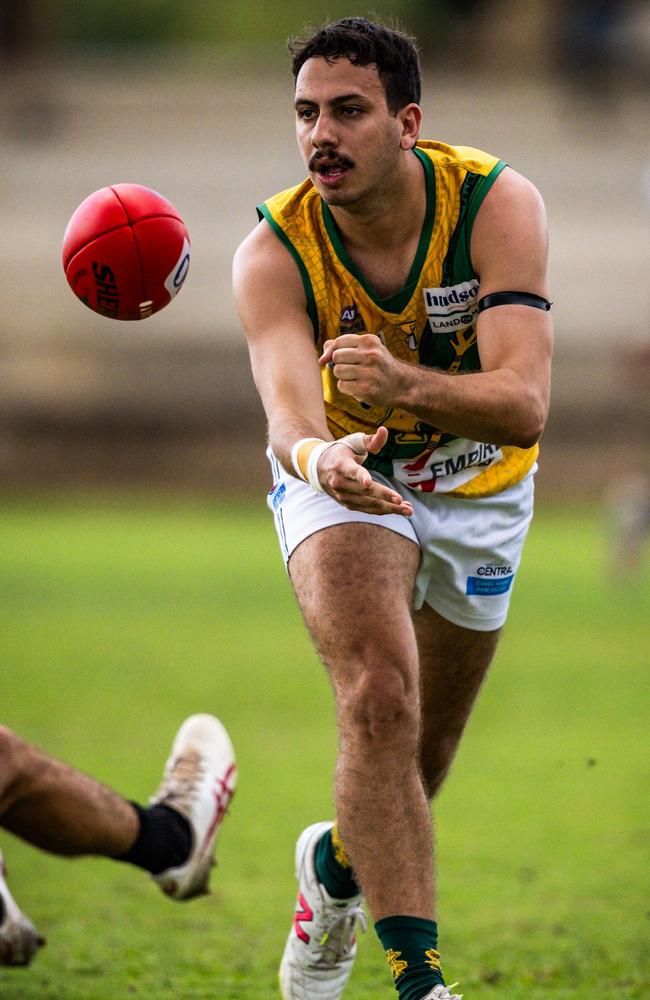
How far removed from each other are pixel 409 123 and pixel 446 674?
1.71m

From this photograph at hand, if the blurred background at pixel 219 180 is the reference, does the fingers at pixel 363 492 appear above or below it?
above

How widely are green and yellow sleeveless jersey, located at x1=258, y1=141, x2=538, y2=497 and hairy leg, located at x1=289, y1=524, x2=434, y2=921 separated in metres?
0.66

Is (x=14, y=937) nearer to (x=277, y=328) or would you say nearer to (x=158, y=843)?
(x=158, y=843)

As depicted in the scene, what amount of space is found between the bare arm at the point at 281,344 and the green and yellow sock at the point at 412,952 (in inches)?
45.0

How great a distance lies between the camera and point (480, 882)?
606 centimetres

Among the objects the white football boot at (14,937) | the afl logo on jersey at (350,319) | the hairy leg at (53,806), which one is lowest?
the white football boot at (14,937)

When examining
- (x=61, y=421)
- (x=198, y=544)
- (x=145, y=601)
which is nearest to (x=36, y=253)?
(x=61, y=421)

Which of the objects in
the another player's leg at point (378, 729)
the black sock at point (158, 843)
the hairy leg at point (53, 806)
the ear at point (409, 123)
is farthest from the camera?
the black sock at point (158, 843)

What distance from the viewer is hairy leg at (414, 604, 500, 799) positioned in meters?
4.86

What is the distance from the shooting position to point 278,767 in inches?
324

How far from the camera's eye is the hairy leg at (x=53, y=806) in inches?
189

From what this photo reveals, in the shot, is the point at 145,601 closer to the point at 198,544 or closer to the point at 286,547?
the point at 198,544

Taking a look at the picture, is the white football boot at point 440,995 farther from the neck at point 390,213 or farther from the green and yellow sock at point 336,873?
the neck at point 390,213

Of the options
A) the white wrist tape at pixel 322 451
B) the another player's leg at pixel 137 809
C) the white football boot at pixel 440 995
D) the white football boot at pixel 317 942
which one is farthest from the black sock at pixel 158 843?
the white wrist tape at pixel 322 451
